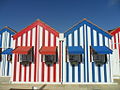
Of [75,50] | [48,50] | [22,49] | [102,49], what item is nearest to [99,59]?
[102,49]

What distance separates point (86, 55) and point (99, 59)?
40.9 inches

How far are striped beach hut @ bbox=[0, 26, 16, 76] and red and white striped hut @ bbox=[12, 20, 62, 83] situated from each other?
3078 millimetres

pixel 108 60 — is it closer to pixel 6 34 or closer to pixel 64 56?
pixel 64 56

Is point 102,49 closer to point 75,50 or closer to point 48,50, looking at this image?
point 75,50

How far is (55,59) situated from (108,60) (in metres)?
4.18

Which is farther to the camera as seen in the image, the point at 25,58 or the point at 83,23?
the point at 83,23

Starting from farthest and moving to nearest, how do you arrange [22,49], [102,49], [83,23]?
1. [83,23]
2. [22,49]
3. [102,49]

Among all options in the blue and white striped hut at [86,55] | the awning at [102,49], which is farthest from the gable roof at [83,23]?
the awning at [102,49]

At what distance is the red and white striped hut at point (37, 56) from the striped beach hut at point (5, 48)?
3.08 meters

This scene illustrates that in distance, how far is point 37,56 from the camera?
10359 millimetres

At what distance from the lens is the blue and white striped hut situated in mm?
9953

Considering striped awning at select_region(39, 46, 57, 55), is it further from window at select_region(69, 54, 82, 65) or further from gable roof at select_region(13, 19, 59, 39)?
window at select_region(69, 54, 82, 65)

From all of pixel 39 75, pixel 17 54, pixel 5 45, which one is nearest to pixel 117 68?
pixel 39 75

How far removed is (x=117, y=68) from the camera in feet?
41.7
